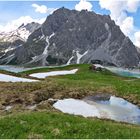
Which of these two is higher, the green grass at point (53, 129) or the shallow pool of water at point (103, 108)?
the green grass at point (53, 129)

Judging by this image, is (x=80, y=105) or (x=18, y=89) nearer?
(x=80, y=105)

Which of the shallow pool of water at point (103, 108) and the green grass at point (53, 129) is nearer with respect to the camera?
the green grass at point (53, 129)

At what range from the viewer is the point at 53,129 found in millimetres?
22719

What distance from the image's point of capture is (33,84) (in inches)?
1987

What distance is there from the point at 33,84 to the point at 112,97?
11215mm

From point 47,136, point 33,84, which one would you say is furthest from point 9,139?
point 33,84

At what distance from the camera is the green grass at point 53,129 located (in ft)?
71.5

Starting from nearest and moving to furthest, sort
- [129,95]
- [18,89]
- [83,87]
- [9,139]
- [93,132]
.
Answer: [9,139] < [93,132] < [18,89] < [129,95] < [83,87]

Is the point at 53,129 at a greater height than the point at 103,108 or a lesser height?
greater

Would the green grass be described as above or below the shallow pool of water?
above

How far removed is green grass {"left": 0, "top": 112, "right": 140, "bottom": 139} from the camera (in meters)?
21.8

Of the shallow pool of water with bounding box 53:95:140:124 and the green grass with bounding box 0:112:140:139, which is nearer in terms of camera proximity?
the green grass with bounding box 0:112:140:139

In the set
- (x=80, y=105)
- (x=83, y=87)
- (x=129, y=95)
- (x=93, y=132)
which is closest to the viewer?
(x=93, y=132)

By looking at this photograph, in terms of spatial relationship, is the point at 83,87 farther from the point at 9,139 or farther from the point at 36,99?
the point at 9,139
